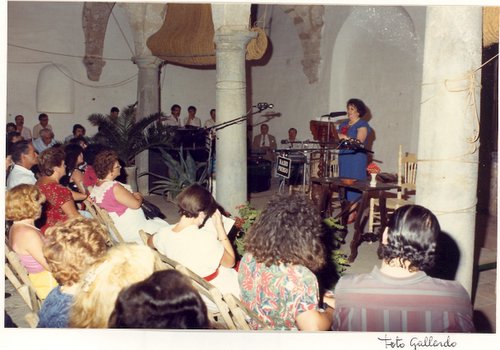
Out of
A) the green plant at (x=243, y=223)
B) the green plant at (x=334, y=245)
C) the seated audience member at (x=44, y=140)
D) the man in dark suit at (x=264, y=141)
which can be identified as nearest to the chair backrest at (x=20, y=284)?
the green plant at (x=243, y=223)

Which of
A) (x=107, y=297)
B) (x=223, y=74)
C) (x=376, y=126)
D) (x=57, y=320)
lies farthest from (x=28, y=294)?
(x=376, y=126)

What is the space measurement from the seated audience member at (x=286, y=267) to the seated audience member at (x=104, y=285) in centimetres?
58

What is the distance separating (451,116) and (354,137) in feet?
10.1

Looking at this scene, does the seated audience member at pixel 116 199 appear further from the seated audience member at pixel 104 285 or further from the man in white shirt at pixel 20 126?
the man in white shirt at pixel 20 126

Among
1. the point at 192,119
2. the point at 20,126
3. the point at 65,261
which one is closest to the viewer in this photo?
the point at 65,261

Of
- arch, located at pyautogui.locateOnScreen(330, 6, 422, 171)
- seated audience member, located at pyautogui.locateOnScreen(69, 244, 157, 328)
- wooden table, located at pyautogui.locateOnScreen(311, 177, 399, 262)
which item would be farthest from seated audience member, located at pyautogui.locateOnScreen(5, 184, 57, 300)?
arch, located at pyautogui.locateOnScreen(330, 6, 422, 171)

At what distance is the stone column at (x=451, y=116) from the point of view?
3.06 metres

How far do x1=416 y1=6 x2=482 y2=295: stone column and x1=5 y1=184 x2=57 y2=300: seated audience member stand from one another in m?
2.55

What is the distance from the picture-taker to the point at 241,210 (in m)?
4.50

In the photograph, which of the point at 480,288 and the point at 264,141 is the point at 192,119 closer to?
the point at 264,141

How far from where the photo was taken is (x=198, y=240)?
3.25 m

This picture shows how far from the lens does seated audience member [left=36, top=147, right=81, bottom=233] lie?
4.11 m

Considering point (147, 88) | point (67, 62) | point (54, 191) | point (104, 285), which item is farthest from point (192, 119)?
point (104, 285)

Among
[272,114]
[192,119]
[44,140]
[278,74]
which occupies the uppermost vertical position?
[278,74]
